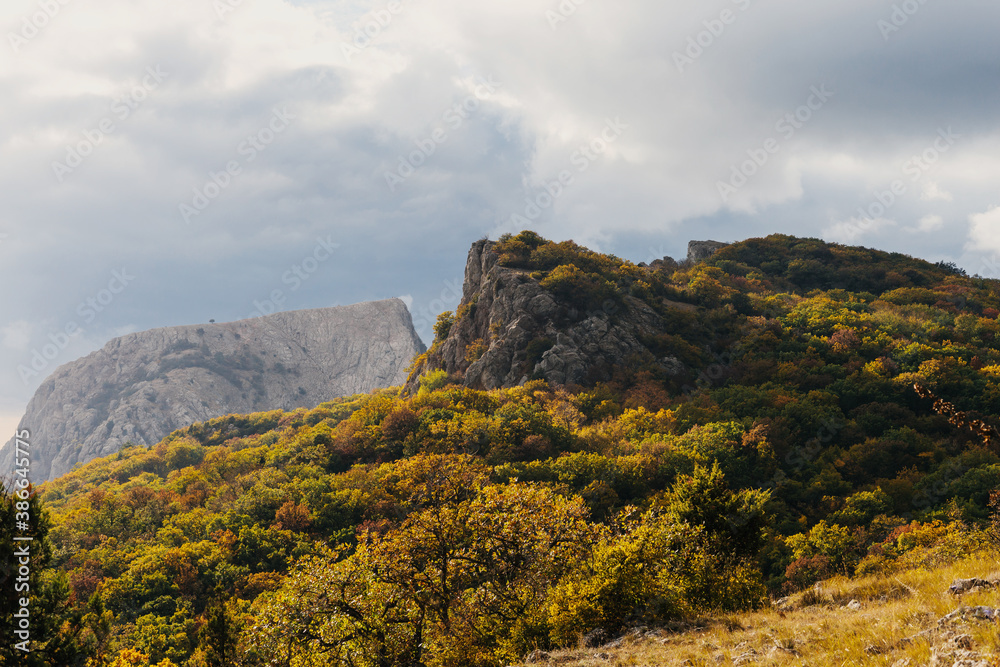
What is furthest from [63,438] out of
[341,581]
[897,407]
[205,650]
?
[897,407]

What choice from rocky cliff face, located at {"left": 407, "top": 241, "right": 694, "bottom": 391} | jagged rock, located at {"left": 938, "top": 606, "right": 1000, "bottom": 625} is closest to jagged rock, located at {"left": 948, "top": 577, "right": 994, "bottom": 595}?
jagged rock, located at {"left": 938, "top": 606, "right": 1000, "bottom": 625}

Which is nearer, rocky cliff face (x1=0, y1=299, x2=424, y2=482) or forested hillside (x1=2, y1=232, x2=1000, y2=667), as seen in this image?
forested hillside (x1=2, y1=232, x2=1000, y2=667)

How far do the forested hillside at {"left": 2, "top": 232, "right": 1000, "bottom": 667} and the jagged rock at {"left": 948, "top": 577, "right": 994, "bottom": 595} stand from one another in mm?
3250

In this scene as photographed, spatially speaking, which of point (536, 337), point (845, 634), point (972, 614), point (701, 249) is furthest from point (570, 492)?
point (701, 249)

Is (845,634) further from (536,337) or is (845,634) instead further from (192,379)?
(192,379)

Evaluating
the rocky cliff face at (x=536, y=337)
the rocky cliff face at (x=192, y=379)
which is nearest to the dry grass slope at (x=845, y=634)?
the rocky cliff face at (x=536, y=337)

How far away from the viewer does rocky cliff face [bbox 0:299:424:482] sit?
155000 mm

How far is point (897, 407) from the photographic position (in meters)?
42.1

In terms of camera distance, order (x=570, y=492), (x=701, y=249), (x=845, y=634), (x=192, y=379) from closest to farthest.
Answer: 1. (x=845, y=634)
2. (x=570, y=492)
3. (x=701, y=249)
4. (x=192, y=379)

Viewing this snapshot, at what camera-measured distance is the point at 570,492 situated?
112ft

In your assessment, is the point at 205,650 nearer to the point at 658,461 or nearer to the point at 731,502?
the point at 731,502

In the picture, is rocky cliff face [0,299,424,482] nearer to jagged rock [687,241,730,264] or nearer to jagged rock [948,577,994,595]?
jagged rock [687,241,730,264]

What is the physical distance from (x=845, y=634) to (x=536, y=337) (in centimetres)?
4819

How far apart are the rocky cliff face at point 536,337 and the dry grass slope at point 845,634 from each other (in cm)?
3868
